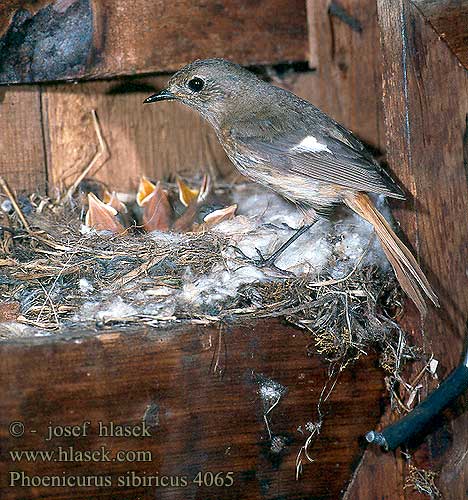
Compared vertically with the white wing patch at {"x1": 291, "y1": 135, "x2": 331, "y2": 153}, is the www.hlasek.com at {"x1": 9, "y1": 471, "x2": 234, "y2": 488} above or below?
below

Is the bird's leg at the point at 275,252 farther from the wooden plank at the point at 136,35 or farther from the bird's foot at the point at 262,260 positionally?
the wooden plank at the point at 136,35

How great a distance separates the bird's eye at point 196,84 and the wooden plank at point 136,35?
0.33ft

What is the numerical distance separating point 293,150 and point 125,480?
1.66 m

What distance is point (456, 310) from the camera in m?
3.10

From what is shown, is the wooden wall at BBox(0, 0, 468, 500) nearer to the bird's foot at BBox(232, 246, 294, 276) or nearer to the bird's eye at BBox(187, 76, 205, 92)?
the bird's eye at BBox(187, 76, 205, 92)

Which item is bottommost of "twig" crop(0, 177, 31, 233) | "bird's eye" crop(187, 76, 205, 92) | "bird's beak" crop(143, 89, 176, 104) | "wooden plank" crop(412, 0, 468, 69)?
"twig" crop(0, 177, 31, 233)

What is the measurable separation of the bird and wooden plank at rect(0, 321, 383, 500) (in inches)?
20.6

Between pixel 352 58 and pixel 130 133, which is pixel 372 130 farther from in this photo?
pixel 130 133

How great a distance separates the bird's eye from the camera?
159 inches

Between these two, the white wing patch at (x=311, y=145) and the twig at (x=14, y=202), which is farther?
the twig at (x=14, y=202)

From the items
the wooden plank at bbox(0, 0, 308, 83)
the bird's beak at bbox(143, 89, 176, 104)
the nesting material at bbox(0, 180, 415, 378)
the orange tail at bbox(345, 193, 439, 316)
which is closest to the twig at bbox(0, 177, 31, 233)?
the nesting material at bbox(0, 180, 415, 378)

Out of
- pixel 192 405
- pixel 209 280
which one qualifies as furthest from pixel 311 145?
pixel 192 405

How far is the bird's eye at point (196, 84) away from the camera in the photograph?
4.04 metres

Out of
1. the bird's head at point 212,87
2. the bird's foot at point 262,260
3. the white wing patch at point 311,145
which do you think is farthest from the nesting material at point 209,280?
the bird's head at point 212,87
